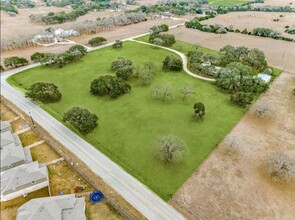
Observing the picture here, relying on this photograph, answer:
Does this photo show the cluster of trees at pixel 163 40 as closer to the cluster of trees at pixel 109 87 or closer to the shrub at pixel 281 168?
the cluster of trees at pixel 109 87

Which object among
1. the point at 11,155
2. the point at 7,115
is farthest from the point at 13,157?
the point at 7,115

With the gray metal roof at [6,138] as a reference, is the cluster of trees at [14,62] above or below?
below

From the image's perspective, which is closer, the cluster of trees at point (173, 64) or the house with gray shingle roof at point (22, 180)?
the house with gray shingle roof at point (22, 180)

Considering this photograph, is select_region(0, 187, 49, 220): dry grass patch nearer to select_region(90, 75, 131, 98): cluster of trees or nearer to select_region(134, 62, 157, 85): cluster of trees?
select_region(90, 75, 131, 98): cluster of trees

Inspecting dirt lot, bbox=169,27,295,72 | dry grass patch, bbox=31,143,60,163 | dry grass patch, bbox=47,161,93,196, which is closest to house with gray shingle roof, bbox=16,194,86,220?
dry grass patch, bbox=47,161,93,196

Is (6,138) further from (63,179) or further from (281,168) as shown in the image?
(281,168)

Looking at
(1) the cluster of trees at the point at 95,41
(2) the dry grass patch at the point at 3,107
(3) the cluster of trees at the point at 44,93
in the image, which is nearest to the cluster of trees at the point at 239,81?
(3) the cluster of trees at the point at 44,93
